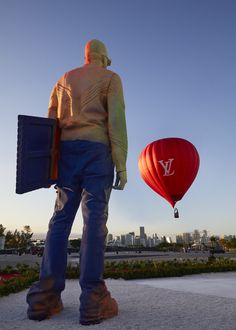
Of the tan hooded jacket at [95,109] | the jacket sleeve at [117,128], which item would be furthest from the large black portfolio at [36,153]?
the jacket sleeve at [117,128]

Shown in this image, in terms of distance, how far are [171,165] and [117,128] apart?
1310 cm

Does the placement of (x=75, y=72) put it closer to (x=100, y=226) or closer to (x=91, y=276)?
(x=100, y=226)

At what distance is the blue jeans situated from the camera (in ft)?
11.1

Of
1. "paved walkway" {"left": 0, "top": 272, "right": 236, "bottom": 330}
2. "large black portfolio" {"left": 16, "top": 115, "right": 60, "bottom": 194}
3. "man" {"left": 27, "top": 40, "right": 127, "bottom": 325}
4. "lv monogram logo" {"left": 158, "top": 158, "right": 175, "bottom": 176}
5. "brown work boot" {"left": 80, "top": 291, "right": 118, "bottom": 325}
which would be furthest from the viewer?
"lv monogram logo" {"left": 158, "top": 158, "right": 175, "bottom": 176}

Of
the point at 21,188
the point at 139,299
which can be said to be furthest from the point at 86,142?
the point at 139,299

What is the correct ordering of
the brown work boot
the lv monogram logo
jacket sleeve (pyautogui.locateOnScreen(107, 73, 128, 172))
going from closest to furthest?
the brown work boot < jacket sleeve (pyautogui.locateOnScreen(107, 73, 128, 172)) < the lv monogram logo

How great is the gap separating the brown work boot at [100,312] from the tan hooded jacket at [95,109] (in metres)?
1.46

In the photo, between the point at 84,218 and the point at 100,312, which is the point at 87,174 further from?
the point at 100,312

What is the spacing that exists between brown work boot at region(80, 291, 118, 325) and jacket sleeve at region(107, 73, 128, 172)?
1.46 m

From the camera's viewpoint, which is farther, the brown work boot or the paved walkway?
the brown work boot

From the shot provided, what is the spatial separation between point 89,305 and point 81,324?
186 millimetres

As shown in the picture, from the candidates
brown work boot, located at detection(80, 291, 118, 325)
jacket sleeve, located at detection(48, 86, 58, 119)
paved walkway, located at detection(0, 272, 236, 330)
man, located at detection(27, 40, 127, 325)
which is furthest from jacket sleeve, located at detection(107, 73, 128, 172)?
paved walkway, located at detection(0, 272, 236, 330)

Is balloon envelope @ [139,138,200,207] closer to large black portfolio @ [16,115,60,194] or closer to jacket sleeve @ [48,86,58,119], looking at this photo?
jacket sleeve @ [48,86,58,119]

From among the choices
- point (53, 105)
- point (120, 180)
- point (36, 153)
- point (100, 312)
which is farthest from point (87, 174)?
point (100, 312)
